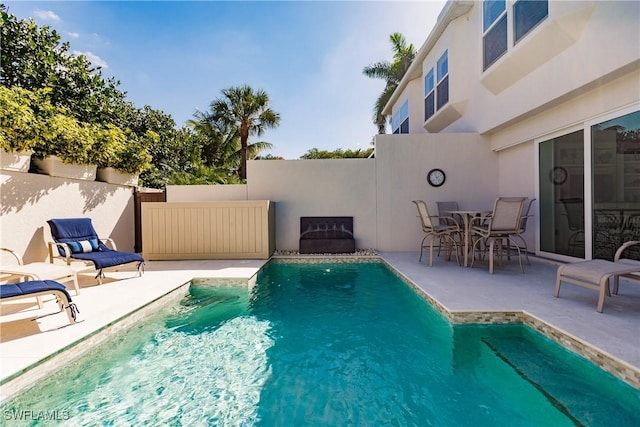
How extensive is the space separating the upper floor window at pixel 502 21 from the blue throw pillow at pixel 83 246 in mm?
8562

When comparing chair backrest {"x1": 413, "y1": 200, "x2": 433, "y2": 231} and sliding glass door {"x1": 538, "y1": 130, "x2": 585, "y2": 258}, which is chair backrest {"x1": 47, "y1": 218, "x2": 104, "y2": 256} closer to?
chair backrest {"x1": 413, "y1": 200, "x2": 433, "y2": 231}

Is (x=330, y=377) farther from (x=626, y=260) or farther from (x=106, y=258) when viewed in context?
(x=626, y=260)

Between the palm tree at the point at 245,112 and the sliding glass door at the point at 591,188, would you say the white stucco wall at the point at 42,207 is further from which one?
the sliding glass door at the point at 591,188

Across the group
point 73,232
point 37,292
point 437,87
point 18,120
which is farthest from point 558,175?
point 18,120

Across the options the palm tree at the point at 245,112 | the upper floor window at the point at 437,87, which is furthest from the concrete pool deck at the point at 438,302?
the palm tree at the point at 245,112

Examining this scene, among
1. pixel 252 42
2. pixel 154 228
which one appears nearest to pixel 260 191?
pixel 154 228

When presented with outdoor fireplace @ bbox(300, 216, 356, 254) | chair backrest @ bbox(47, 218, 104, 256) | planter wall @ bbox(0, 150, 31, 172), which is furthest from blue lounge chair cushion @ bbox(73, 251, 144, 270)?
outdoor fireplace @ bbox(300, 216, 356, 254)

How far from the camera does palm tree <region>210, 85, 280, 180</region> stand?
51.0 ft

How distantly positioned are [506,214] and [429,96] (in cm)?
613

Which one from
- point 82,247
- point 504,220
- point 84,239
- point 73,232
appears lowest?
point 82,247

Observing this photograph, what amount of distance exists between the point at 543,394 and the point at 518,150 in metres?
6.30

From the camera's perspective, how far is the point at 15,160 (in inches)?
187

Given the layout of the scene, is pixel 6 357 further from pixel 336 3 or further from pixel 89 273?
pixel 336 3

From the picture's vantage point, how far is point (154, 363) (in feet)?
8.59
